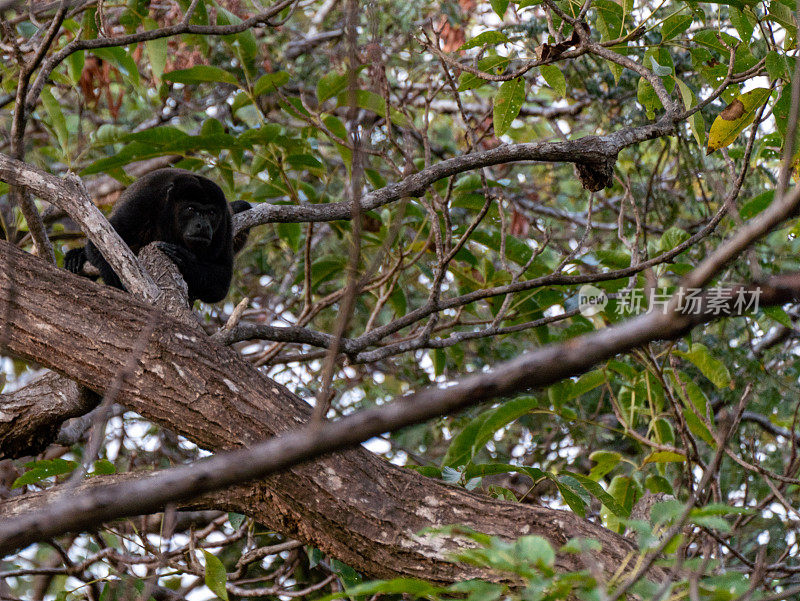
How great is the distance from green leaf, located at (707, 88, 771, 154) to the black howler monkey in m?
2.50

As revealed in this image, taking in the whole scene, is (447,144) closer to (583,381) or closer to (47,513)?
(583,381)

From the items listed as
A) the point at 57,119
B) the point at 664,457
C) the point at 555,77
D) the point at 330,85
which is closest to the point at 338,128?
the point at 330,85

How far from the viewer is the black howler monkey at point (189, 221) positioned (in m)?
4.50

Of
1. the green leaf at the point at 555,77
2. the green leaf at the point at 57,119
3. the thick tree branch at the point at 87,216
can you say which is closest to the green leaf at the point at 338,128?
the green leaf at the point at 555,77

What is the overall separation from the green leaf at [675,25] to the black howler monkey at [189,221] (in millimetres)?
2394

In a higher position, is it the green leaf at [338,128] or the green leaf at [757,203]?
the green leaf at [338,128]

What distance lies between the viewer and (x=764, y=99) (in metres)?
3.04

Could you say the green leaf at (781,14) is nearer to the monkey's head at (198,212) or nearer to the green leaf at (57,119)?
the monkey's head at (198,212)

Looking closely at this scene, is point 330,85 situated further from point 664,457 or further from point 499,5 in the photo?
point 664,457

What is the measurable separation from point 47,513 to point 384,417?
0.43 meters

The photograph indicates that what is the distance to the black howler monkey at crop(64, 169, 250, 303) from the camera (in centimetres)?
450

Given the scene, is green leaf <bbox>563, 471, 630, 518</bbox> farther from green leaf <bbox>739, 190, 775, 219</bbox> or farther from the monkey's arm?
the monkey's arm

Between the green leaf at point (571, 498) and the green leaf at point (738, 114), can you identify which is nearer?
the green leaf at point (571, 498)

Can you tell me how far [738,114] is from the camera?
3.07 meters
